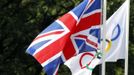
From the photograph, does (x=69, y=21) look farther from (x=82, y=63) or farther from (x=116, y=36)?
(x=116, y=36)

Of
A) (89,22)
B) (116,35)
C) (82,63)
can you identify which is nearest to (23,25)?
(116,35)

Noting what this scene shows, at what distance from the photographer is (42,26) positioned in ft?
56.1

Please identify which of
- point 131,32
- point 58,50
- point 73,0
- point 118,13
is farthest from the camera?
point 131,32

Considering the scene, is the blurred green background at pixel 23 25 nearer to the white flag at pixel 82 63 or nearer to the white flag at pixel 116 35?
the white flag at pixel 116 35

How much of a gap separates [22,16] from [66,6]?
59.7 inches

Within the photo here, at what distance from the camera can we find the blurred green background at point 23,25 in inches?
654

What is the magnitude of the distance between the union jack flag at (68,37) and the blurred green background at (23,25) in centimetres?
779

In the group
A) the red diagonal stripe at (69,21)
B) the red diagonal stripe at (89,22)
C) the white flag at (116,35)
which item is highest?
the red diagonal stripe at (69,21)

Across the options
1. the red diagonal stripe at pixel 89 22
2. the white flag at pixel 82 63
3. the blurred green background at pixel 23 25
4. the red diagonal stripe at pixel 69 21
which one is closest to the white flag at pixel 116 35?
the red diagonal stripe at pixel 89 22

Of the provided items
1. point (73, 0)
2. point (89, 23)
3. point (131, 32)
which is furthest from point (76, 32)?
point (131, 32)

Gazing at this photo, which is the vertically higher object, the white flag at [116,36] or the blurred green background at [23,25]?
the white flag at [116,36]

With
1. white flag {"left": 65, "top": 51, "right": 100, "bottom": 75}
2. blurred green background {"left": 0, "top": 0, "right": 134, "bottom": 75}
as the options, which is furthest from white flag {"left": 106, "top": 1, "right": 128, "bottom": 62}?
blurred green background {"left": 0, "top": 0, "right": 134, "bottom": 75}

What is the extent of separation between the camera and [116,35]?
8.97m

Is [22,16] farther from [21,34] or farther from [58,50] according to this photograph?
[58,50]
